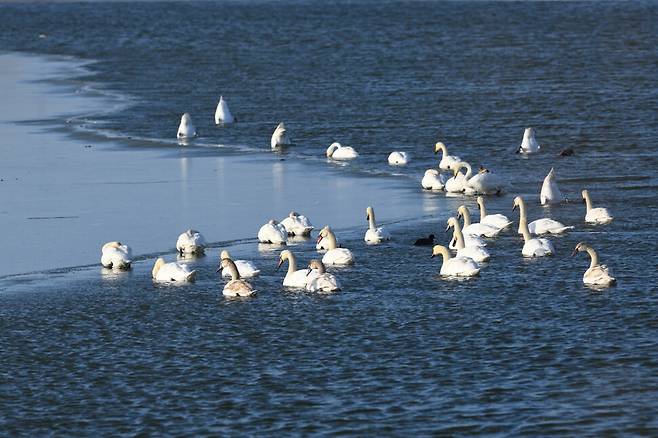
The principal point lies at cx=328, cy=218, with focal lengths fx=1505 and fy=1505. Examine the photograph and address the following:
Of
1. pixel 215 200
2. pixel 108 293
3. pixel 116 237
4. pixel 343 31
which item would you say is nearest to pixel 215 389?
pixel 108 293

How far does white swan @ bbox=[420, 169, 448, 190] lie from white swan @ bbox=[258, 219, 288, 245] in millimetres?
Result: 5269

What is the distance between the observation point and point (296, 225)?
21.6 metres

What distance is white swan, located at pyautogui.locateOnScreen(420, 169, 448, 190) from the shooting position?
25.7 meters

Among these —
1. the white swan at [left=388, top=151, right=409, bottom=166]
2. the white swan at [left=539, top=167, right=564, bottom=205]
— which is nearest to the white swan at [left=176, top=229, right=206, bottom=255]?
the white swan at [left=539, top=167, right=564, bottom=205]

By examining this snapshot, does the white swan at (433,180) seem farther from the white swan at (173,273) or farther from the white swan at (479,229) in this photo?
the white swan at (173,273)

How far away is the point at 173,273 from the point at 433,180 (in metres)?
8.19

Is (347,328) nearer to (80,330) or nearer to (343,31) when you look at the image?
(80,330)

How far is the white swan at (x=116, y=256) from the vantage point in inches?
763

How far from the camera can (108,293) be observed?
18.2 m

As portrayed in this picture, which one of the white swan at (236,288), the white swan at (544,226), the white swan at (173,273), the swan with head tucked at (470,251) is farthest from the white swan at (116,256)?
the white swan at (544,226)

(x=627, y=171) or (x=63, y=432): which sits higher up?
(x=627, y=171)

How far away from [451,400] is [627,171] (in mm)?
14922

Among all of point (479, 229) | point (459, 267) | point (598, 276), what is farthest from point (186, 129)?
point (598, 276)

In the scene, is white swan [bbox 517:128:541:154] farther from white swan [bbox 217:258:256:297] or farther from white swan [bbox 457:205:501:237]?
white swan [bbox 217:258:256:297]
